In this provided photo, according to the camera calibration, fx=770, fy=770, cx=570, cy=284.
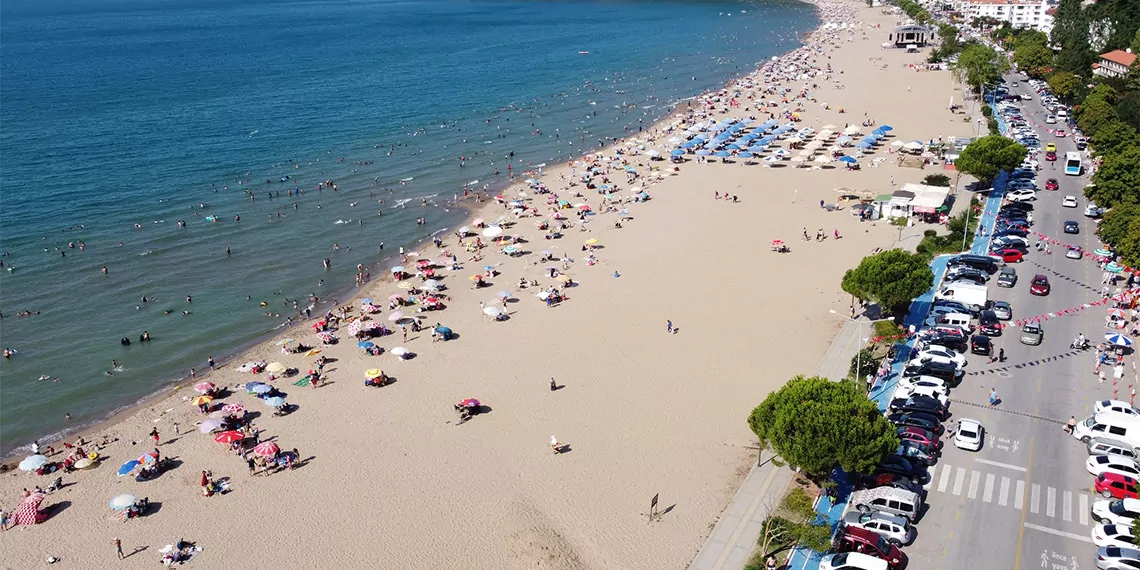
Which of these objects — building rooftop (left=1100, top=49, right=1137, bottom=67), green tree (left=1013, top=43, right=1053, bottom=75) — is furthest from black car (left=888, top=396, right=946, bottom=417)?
green tree (left=1013, top=43, right=1053, bottom=75)

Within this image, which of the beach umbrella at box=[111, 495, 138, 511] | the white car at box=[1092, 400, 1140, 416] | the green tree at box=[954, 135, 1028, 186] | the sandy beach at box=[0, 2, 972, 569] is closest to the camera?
the sandy beach at box=[0, 2, 972, 569]

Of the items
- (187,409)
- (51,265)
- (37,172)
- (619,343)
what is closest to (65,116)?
(37,172)

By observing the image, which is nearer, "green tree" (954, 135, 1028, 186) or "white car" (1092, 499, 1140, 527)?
"white car" (1092, 499, 1140, 527)

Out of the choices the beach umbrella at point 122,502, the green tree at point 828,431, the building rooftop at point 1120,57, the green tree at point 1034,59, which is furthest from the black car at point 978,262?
the green tree at point 1034,59

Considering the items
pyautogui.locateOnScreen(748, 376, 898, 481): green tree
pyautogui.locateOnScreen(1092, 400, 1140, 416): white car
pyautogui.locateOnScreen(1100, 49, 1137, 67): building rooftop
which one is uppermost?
pyautogui.locateOnScreen(1100, 49, 1137, 67): building rooftop

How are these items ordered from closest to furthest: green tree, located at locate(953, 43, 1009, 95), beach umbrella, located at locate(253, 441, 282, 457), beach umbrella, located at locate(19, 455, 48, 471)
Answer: beach umbrella, located at locate(253, 441, 282, 457) < beach umbrella, located at locate(19, 455, 48, 471) < green tree, located at locate(953, 43, 1009, 95)

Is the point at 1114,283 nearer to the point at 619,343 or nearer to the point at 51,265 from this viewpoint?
the point at 619,343

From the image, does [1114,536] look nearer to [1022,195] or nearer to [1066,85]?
[1022,195]

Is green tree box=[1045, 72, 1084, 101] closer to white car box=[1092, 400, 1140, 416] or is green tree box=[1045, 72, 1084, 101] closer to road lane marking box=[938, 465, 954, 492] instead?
white car box=[1092, 400, 1140, 416]

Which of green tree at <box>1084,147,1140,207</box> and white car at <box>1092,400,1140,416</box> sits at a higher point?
green tree at <box>1084,147,1140,207</box>
